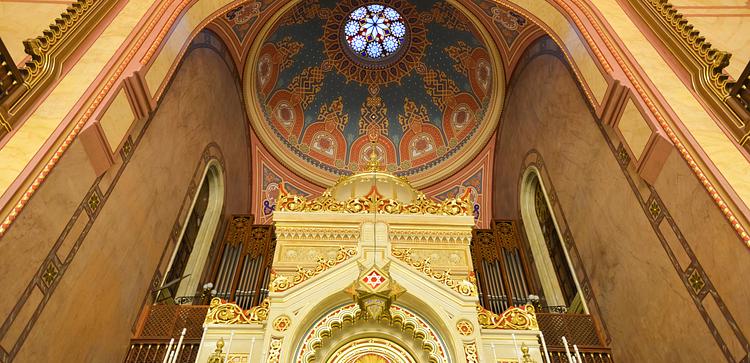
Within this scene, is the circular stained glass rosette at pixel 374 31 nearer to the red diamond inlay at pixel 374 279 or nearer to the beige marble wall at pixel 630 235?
the beige marble wall at pixel 630 235

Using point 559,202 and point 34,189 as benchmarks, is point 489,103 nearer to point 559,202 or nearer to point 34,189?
point 559,202

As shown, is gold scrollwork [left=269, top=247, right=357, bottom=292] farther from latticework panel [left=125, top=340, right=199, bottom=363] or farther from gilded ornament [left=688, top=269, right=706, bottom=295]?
gilded ornament [left=688, top=269, right=706, bottom=295]

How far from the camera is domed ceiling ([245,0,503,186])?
44.3 ft

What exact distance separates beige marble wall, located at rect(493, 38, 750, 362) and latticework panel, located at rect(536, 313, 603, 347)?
32 centimetres

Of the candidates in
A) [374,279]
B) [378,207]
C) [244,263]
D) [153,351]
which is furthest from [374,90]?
[374,279]

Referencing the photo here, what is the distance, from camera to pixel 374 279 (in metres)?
4.30

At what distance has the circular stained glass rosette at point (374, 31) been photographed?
14680mm

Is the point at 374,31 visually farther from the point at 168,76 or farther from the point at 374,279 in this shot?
the point at 374,279

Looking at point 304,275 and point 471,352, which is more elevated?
point 304,275

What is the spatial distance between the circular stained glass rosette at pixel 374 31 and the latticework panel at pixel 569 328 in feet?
32.3

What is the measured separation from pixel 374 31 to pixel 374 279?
1189 cm

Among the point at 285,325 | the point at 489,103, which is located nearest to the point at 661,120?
the point at 285,325

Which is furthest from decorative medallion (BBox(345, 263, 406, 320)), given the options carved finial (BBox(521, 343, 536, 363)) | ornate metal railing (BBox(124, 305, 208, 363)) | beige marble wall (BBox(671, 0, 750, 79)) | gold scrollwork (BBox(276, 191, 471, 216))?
beige marble wall (BBox(671, 0, 750, 79))

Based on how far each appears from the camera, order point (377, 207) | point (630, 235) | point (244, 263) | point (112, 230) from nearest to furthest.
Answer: point (112, 230) < point (377, 207) < point (630, 235) < point (244, 263)
